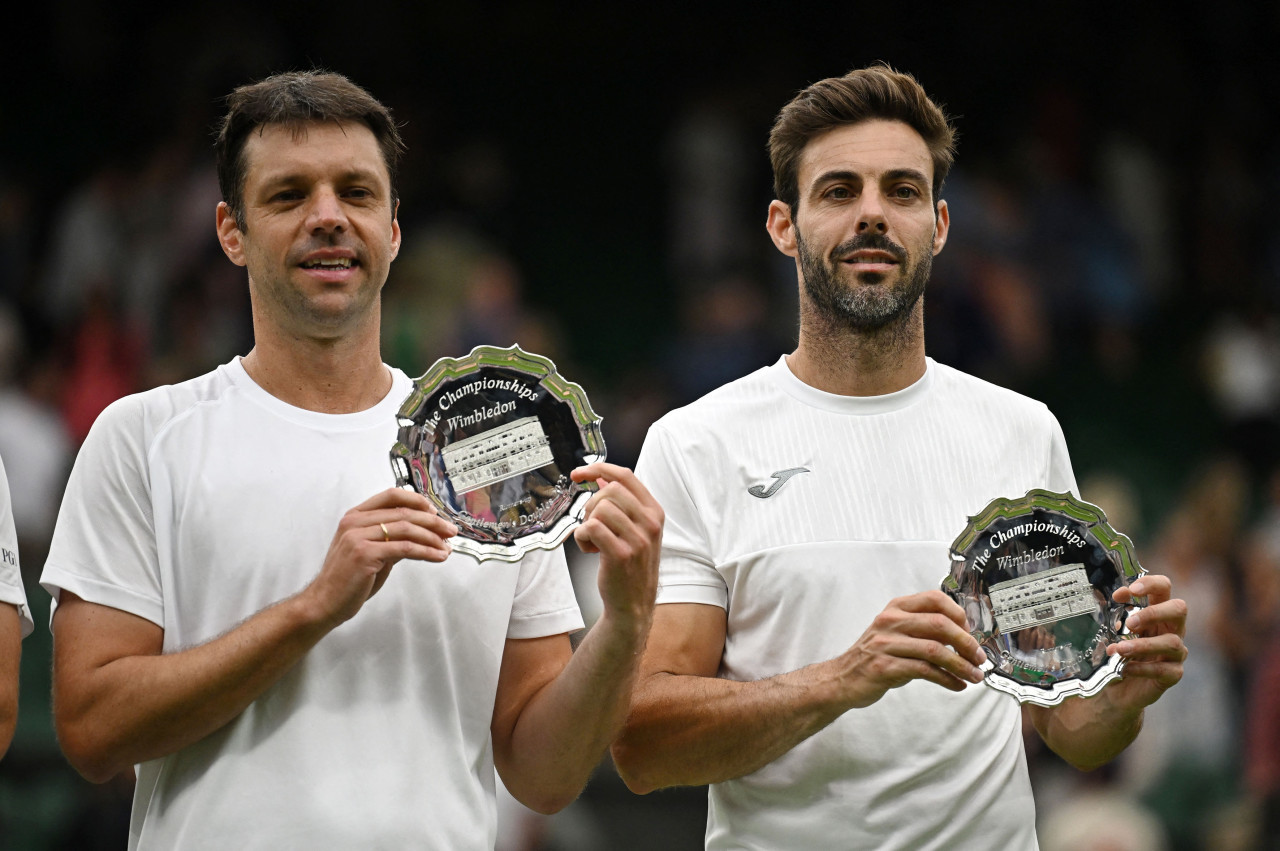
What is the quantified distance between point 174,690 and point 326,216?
985 millimetres

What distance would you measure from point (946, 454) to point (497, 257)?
698cm

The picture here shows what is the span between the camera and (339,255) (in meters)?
3.29

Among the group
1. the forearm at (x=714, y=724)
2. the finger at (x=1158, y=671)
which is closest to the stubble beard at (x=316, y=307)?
the forearm at (x=714, y=724)

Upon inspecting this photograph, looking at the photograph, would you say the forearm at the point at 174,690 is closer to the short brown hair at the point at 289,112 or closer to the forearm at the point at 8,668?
the forearm at the point at 8,668

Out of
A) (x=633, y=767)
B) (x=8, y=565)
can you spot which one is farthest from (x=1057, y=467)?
(x=8, y=565)

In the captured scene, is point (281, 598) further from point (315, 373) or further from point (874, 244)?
point (874, 244)

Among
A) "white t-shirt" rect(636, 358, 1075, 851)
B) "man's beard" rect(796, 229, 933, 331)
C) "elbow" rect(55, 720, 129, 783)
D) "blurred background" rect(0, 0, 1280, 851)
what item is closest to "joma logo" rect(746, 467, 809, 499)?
"white t-shirt" rect(636, 358, 1075, 851)

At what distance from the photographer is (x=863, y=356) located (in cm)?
378

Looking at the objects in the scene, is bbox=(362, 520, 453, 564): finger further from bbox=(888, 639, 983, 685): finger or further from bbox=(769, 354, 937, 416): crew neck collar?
bbox=(769, 354, 937, 416): crew neck collar

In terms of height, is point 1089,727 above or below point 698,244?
below

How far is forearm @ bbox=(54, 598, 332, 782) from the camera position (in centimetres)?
298

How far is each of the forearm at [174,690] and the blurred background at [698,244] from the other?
447cm

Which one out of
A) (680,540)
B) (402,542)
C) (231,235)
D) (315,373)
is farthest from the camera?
(680,540)

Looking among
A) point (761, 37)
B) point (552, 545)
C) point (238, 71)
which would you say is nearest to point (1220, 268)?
point (761, 37)
